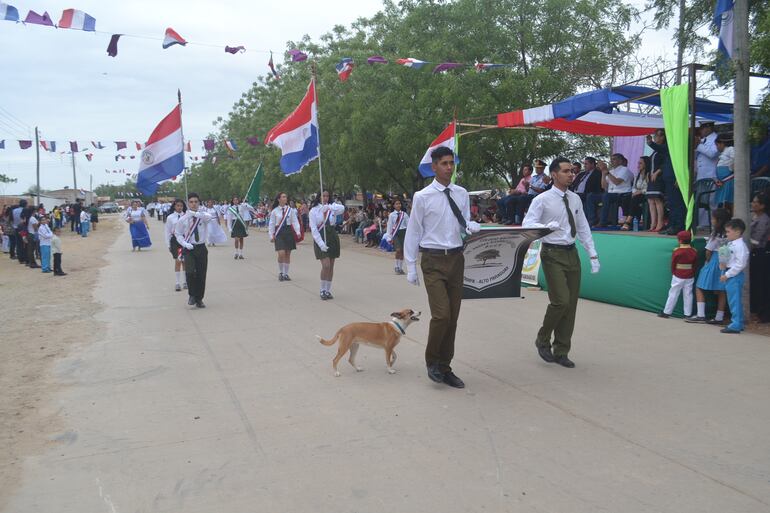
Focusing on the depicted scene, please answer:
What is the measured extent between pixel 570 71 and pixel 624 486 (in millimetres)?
17148

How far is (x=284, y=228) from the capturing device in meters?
12.8

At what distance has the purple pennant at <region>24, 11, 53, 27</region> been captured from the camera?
1083 cm

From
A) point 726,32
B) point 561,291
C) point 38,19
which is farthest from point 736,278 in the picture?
point 38,19

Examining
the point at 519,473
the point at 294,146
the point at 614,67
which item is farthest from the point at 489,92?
the point at 519,473

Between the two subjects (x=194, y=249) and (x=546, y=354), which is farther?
(x=194, y=249)

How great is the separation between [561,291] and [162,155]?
893cm

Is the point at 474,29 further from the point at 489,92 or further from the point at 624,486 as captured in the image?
the point at 624,486

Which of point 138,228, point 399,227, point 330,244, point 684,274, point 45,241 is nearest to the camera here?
point 684,274

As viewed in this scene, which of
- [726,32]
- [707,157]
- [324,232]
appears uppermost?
[726,32]

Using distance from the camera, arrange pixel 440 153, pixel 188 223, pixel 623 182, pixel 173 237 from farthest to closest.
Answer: pixel 623 182 < pixel 173 237 < pixel 188 223 < pixel 440 153

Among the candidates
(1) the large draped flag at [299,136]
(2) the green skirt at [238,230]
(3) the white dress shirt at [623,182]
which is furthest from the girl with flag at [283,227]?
(3) the white dress shirt at [623,182]

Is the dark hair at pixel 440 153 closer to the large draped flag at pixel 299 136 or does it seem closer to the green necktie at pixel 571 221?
the green necktie at pixel 571 221

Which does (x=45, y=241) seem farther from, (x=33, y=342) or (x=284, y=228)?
(x=33, y=342)

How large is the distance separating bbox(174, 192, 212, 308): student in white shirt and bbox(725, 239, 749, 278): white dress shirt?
7.64 m
